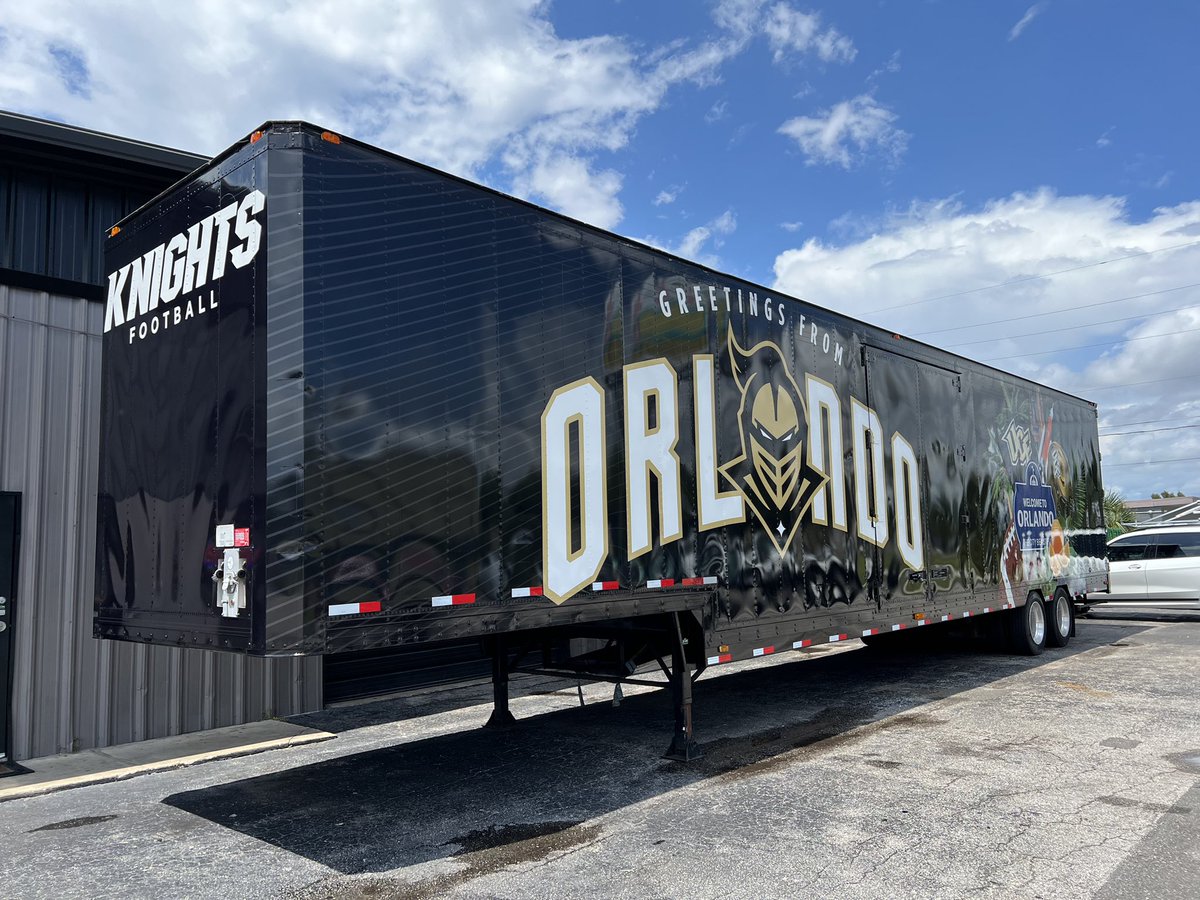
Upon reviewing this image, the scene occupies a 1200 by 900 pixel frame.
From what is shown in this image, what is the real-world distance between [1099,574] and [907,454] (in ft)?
24.0

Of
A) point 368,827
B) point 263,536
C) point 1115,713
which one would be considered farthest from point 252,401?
point 1115,713

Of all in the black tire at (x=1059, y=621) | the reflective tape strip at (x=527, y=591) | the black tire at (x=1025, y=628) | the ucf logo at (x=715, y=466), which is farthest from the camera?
the black tire at (x=1059, y=621)

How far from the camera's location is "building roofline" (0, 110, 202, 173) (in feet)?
25.3

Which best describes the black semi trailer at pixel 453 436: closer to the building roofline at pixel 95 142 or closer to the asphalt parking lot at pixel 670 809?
the asphalt parking lot at pixel 670 809

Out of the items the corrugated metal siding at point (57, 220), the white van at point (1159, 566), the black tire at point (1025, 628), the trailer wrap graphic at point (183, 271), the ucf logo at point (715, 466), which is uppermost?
the corrugated metal siding at point (57, 220)

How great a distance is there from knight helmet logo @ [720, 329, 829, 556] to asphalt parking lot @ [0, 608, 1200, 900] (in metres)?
1.96

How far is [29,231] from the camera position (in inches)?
317

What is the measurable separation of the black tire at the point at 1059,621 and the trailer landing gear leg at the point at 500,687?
28.9 feet

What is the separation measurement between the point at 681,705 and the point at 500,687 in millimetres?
1984

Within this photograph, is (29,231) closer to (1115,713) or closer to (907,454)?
(907,454)

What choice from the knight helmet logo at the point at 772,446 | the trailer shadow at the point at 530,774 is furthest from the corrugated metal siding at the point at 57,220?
the knight helmet logo at the point at 772,446

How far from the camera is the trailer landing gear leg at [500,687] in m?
7.83

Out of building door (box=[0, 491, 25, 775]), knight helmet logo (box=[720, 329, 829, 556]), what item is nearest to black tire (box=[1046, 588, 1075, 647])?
knight helmet logo (box=[720, 329, 829, 556])

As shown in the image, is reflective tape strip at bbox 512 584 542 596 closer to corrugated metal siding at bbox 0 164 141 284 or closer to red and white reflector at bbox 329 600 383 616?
red and white reflector at bbox 329 600 383 616
